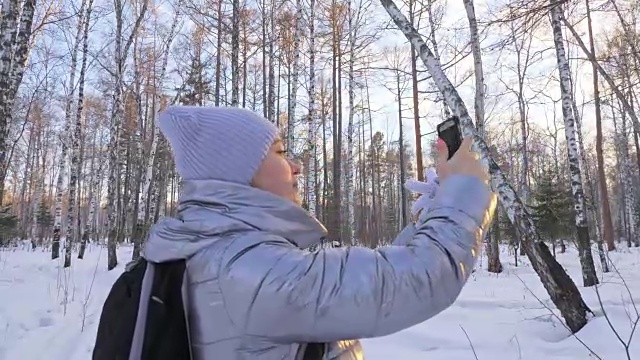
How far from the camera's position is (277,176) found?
1007 mm

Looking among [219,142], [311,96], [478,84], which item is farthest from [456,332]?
[311,96]

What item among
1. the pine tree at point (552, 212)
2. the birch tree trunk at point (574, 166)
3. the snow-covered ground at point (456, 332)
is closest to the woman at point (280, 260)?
the snow-covered ground at point (456, 332)

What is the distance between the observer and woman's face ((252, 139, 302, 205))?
3.25ft

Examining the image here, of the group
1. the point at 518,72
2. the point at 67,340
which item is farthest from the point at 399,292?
the point at 518,72

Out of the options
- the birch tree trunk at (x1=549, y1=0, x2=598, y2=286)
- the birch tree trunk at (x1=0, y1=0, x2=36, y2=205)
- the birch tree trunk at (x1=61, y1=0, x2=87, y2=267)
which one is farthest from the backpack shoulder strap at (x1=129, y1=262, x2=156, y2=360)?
the birch tree trunk at (x1=61, y1=0, x2=87, y2=267)

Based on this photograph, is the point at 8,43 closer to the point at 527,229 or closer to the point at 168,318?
the point at 168,318

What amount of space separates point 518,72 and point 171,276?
76.1 feet

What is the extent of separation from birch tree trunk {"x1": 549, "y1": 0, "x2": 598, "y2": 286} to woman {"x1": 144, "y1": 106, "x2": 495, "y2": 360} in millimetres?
7686

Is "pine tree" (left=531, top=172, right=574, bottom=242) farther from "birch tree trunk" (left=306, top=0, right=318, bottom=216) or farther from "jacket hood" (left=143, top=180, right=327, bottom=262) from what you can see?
"jacket hood" (left=143, top=180, right=327, bottom=262)

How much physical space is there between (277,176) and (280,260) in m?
0.25

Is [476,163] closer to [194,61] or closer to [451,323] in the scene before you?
[451,323]

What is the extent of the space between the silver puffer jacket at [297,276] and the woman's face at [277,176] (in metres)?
0.07

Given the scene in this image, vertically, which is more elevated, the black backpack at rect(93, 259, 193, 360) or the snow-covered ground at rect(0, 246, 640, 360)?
the black backpack at rect(93, 259, 193, 360)

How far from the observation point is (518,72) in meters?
21.5
